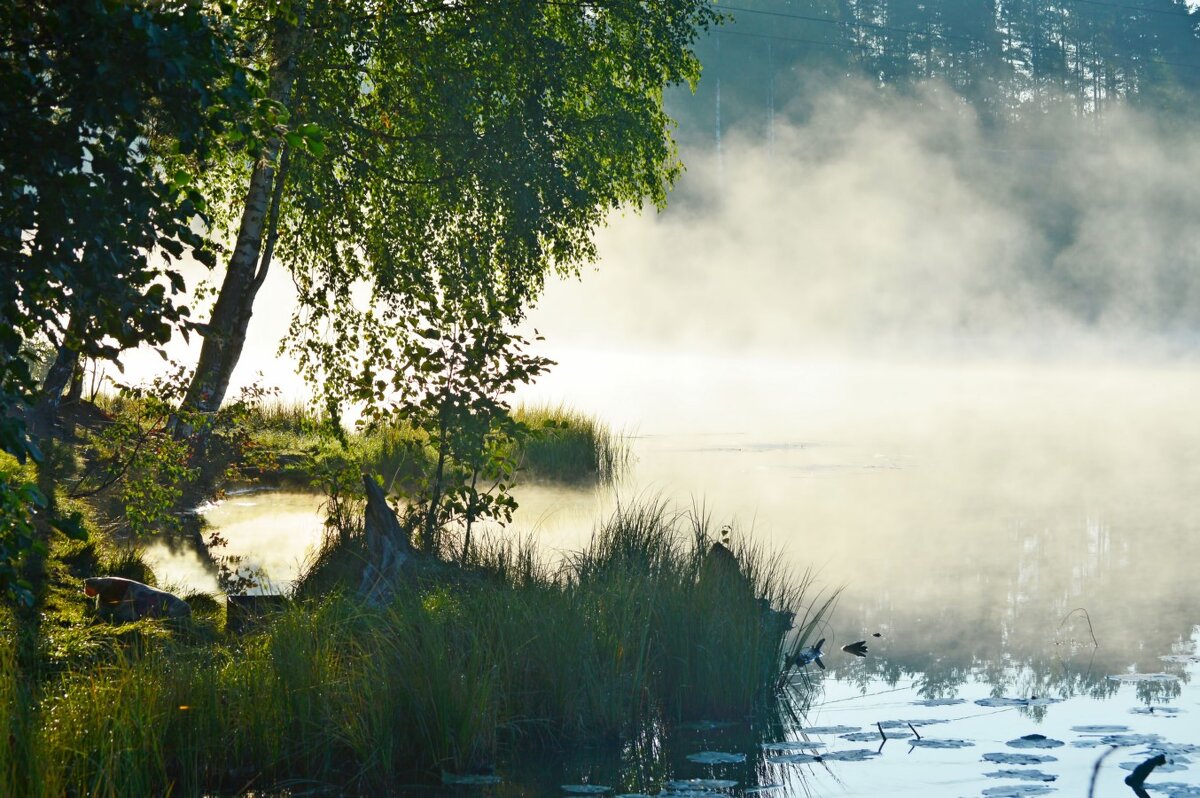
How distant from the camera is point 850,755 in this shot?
707cm

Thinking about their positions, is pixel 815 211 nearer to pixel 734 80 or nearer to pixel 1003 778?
pixel 734 80

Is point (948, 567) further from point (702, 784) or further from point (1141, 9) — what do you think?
point (1141, 9)

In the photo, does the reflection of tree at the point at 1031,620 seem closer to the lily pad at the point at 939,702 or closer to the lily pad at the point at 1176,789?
the lily pad at the point at 939,702

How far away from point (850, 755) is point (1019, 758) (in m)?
0.83

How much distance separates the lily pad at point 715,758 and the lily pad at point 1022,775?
1258 millimetres

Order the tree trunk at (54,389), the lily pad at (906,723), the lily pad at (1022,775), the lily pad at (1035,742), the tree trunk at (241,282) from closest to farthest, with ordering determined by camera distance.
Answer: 1. the lily pad at (1022,775)
2. the lily pad at (1035,742)
3. the lily pad at (906,723)
4. the tree trunk at (241,282)
5. the tree trunk at (54,389)

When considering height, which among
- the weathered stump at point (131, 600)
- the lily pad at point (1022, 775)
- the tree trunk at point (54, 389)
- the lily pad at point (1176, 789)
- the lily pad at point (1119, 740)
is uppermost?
the tree trunk at point (54, 389)

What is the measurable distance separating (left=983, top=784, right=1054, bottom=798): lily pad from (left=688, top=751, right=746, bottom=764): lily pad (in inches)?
52.1

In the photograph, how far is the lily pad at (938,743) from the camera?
7.17 meters

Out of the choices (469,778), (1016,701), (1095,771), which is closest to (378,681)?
(469,778)

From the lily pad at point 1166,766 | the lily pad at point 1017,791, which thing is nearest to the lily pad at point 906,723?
the lily pad at point 1166,766

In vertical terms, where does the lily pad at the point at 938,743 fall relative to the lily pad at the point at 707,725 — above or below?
above

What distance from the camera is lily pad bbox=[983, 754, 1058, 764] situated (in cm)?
679

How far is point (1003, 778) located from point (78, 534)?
4.35 meters
